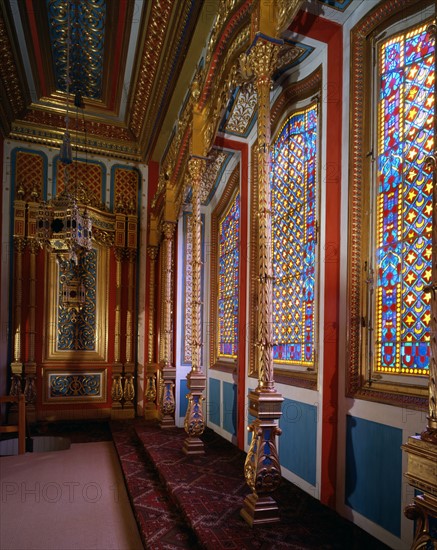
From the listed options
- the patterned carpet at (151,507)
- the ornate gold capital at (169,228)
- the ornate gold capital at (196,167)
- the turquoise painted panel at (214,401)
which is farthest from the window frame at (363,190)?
the ornate gold capital at (169,228)

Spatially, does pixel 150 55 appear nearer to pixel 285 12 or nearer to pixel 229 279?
pixel 229 279

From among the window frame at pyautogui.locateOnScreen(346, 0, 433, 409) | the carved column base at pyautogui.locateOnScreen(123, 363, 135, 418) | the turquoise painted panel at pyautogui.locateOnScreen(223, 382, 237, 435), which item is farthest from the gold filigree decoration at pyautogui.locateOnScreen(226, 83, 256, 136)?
the carved column base at pyautogui.locateOnScreen(123, 363, 135, 418)

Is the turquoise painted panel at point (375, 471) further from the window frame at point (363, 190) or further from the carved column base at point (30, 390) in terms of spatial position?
the carved column base at point (30, 390)

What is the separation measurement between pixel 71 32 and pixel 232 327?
475 centimetres

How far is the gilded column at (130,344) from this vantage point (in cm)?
761

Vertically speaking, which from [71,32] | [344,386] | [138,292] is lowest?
[344,386]

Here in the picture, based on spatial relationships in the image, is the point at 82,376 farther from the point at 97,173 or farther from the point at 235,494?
the point at 235,494

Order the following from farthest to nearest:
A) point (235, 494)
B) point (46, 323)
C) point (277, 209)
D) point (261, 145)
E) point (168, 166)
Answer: point (46, 323)
point (168, 166)
point (277, 209)
point (235, 494)
point (261, 145)

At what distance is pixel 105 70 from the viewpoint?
6.43 m

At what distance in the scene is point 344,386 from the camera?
3051 millimetres

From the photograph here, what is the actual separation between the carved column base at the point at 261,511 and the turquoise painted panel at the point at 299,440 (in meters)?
0.76

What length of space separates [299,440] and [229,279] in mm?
2765

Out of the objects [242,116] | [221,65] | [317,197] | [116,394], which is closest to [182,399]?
[116,394]

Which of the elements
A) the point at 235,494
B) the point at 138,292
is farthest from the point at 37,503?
the point at 138,292
